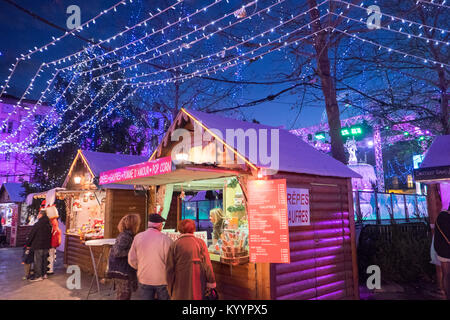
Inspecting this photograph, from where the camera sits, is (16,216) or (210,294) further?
(16,216)

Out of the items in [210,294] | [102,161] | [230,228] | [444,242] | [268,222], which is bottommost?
[210,294]

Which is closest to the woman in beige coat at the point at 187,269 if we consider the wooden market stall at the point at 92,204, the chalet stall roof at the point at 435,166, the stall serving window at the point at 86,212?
the wooden market stall at the point at 92,204

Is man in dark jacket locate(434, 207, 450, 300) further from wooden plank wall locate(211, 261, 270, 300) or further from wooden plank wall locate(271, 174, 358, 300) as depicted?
wooden plank wall locate(211, 261, 270, 300)

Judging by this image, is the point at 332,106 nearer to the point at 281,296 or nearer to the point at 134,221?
the point at 281,296

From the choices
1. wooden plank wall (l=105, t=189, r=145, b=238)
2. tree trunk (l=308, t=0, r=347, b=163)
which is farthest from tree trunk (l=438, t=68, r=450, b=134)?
wooden plank wall (l=105, t=189, r=145, b=238)

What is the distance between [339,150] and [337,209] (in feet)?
12.7

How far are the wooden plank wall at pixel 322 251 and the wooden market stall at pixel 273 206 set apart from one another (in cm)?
2

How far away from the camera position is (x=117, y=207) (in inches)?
407

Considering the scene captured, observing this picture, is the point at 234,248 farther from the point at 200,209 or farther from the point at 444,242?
the point at 200,209

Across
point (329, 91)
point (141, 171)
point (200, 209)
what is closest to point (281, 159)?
point (141, 171)

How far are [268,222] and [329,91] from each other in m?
6.90

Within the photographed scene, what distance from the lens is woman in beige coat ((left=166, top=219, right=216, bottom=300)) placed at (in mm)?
4387

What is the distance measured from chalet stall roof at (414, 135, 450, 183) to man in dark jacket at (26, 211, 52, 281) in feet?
33.5

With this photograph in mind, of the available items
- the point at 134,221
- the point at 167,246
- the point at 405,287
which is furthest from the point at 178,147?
the point at 405,287
